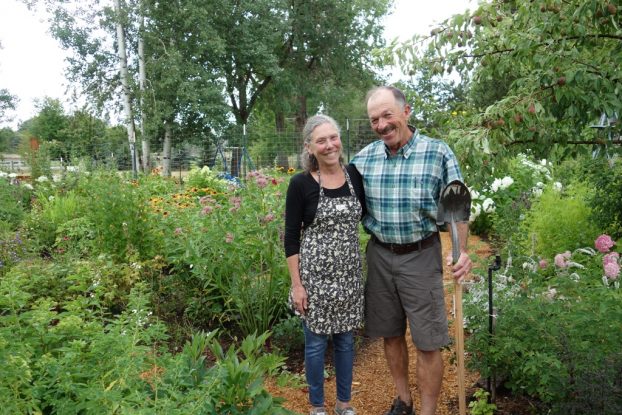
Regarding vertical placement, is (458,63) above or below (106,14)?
below

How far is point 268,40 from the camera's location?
22328mm

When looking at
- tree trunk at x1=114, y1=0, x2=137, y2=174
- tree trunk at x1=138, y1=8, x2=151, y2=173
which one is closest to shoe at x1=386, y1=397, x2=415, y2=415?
tree trunk at x1=114, y1=0, x2=137, y2=174

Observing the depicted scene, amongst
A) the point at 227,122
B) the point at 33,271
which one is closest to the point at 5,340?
the point at 33,271

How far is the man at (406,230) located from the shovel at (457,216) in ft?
0.24

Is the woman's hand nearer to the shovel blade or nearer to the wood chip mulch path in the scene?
the wood chip mulch path

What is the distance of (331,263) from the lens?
9.43ft

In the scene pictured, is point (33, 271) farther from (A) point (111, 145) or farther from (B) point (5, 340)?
(A) point (111, 145)

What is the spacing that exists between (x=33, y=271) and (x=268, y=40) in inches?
751

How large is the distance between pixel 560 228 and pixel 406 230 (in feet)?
9.59

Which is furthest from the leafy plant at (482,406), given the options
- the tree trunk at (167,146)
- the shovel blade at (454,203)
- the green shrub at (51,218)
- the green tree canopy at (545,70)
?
the tree trunk at (167,146)

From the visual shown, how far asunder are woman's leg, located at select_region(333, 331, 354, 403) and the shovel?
641 mm

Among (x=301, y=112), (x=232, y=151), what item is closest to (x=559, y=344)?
(x=232, y=151)

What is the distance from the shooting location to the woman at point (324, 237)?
9.29 feet

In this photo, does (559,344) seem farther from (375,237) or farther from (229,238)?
(229,238)
